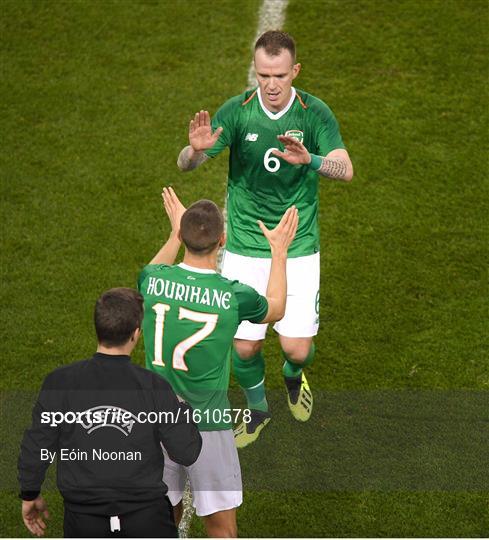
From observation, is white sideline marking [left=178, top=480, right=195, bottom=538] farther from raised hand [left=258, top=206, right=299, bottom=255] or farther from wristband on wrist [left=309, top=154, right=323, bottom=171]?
wristband on wrist [left=309, top=154, right=323, bottom=171]

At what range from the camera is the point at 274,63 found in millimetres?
7570

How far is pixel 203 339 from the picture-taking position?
6.19 metres

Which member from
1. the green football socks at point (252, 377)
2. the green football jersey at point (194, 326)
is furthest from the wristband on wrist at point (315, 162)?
the green football socks at point (252, 377)

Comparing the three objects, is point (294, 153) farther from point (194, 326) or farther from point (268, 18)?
point (268, 18)

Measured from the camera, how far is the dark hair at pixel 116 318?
557cm

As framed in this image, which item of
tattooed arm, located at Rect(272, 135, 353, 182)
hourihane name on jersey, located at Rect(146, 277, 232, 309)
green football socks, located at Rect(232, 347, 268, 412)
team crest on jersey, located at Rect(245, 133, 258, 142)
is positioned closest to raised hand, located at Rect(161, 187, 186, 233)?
hourihane name on jersey, located at Rect(146, 277, 232, 309)

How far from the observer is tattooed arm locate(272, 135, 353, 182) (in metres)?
7.15

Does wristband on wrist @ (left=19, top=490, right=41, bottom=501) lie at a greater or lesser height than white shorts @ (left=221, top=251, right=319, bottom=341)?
lesser

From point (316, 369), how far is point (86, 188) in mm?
3256

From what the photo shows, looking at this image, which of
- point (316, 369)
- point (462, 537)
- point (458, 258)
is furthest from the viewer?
point (458, 258)

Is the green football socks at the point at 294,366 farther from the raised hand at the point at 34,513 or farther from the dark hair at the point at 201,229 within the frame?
the raised hand at the point at 34,513

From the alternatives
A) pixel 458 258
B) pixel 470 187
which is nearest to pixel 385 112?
pixel 470 187

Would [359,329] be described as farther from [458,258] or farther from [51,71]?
[51,71]

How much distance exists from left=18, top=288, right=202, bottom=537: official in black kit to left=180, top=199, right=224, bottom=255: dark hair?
0.73 metres
